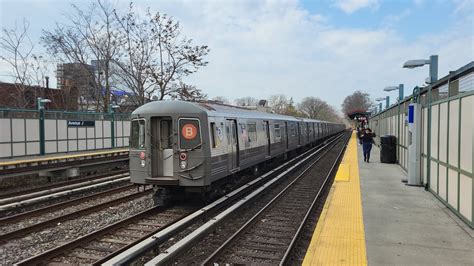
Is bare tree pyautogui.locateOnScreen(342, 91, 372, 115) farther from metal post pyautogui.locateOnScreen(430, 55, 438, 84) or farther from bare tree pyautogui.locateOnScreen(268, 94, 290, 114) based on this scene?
metal post pyautogui.locateOnScreen(430, 55, 438, 84)

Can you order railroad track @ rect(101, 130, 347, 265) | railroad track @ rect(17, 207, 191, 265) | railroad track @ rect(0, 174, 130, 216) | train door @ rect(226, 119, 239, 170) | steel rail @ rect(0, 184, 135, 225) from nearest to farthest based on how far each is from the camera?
railroad track @ rect(101, 130, 347, 265), railroad track @ rect(17, 207, 191, 265), steel rail @ rect(0, 184, 135, 225), railroad track @ rect(0, 174, 130, 216), train door @ rect(226, 119, 239, 170)

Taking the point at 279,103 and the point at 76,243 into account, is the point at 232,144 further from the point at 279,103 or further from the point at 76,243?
the point at 279,103

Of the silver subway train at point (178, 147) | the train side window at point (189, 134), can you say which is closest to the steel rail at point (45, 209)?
the silver subway train at point (178, 147)

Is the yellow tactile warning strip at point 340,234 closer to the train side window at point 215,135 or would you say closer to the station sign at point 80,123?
the train side window at point 215,135

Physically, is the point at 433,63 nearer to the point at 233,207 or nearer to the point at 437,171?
the point at 437,171

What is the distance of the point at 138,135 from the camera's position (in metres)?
10.1

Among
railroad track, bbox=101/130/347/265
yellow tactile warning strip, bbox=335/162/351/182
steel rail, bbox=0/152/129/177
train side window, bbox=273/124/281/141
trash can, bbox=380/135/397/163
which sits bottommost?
railroad track, bbox=101/130/347/265

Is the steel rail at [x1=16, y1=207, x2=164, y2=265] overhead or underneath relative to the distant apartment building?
underneath

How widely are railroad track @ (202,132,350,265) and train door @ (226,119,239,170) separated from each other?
1631 millimetres

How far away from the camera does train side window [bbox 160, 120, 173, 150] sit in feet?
32.7

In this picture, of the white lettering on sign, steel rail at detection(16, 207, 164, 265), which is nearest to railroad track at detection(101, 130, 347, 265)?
steel rail at detection(16, 207, 164, 265)

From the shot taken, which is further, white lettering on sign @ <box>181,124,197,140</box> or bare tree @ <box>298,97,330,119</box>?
bare tree @ <box>298,97,330,119</box>

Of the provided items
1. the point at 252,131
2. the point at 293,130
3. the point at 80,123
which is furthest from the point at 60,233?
the point at 293,130

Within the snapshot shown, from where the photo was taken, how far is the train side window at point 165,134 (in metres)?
9.96
